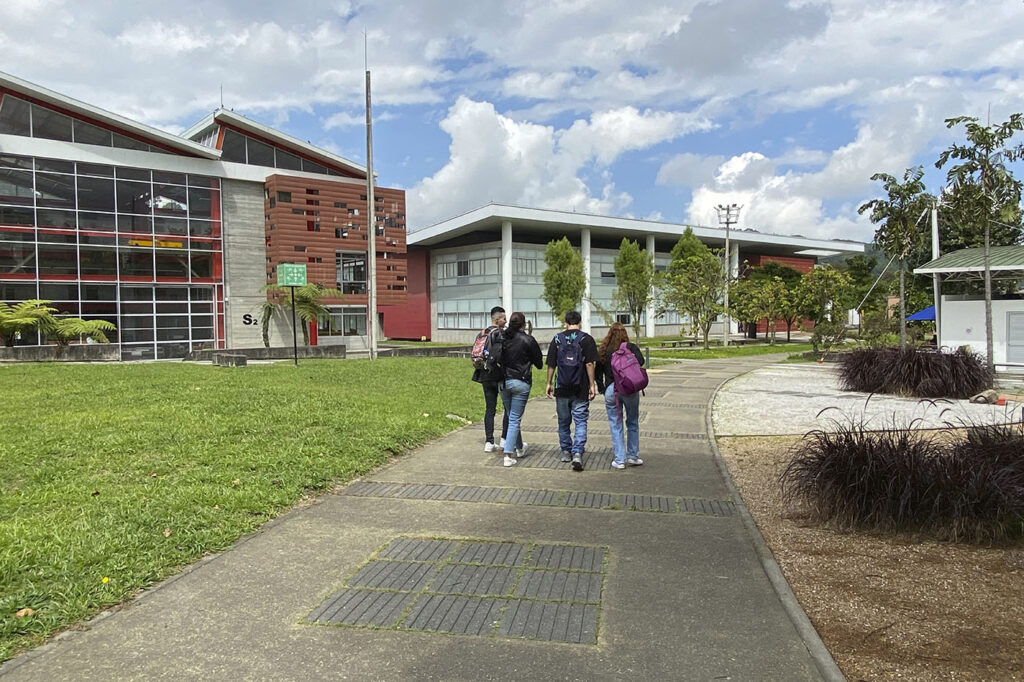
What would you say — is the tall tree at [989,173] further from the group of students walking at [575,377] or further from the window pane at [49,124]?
the window pane at [49,124]

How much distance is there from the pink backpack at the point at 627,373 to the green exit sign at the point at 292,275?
60.5 ft

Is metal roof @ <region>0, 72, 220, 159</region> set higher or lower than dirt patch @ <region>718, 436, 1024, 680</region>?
higher

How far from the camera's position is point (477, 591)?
4.22m

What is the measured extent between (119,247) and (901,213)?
106ft

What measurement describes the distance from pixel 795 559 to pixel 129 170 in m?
Answer: 36.7

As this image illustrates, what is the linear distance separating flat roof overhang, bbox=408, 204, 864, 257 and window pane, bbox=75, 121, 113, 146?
23.5 m

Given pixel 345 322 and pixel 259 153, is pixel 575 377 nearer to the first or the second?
pixel 345 322

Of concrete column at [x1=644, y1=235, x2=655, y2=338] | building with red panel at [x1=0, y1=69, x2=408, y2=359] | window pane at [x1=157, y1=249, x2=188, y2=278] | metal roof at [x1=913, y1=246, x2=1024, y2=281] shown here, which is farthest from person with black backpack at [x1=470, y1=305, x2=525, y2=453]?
concrete column at [x1=644, y1=235, x2=655, y2=338]

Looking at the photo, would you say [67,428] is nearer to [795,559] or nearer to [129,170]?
[795,559]

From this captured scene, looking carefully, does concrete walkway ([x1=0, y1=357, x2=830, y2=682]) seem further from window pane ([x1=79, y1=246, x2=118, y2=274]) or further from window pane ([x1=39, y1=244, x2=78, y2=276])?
window pane ([x1=79, y1=246, x2=118, y2=274])

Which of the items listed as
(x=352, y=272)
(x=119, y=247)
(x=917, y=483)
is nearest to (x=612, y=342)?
(x=917, y=483)

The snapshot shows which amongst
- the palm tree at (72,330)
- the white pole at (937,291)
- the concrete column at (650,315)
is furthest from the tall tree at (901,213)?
the concrete column at (650,315)

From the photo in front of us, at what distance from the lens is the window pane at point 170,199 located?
115 feet

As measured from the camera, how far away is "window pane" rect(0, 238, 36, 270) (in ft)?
102
